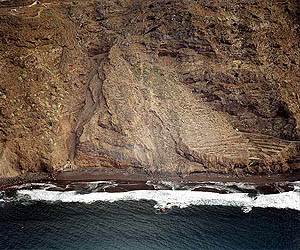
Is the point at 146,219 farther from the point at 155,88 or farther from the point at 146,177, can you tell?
the point at 155,88

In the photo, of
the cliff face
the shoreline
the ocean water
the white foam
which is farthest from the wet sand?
the white foam

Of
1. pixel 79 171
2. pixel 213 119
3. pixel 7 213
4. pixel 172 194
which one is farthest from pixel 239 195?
pixel 7 213

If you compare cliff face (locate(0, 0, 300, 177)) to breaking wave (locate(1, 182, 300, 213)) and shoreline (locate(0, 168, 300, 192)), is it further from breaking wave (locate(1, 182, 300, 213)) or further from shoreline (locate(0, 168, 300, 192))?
breaking wave (locate(1, 182, 300, 213))

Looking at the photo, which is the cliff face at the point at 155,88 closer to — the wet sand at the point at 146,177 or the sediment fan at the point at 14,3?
the sediment fan at the point at 14,3

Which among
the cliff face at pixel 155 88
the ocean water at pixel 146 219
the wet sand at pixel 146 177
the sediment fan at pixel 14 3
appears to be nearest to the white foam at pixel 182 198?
the ocean water at pixel 146 219

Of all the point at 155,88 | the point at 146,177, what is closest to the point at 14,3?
the point at 155,88
